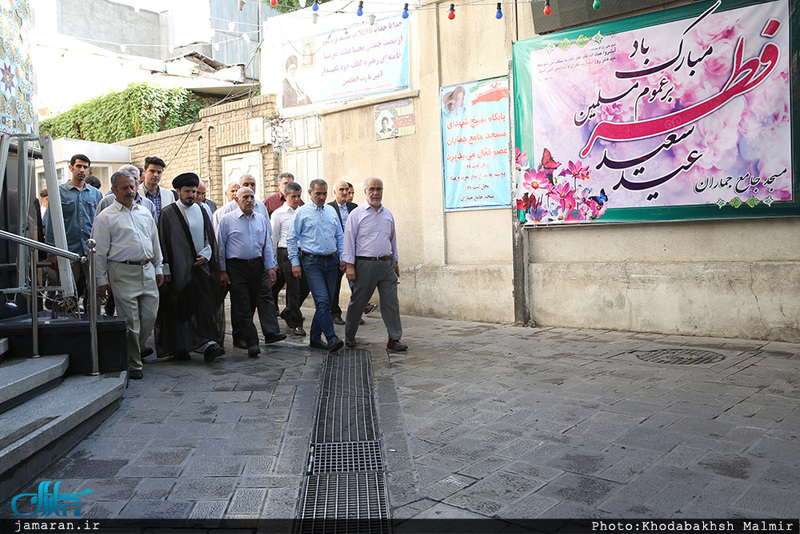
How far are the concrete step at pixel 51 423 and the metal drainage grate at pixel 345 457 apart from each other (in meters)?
1.39

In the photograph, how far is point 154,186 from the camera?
23.6ft

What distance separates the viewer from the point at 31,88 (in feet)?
20.7

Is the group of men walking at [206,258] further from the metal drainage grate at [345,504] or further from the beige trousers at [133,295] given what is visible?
the metal drainage grate at [345,504]

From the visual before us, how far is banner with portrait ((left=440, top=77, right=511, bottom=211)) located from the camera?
348 inches

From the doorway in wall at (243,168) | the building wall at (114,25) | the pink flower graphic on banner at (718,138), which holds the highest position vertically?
the building wall at (114,25)

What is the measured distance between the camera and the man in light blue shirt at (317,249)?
7305 millimetres

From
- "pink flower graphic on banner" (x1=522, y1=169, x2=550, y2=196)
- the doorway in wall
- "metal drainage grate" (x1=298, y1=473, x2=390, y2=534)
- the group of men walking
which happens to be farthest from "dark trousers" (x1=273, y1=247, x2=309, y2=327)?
"metal drainage grate" (x1=298, y1=473, x2=390, y2=534)

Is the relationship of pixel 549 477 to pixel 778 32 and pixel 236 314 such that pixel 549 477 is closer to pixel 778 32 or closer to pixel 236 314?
pixel 236 314

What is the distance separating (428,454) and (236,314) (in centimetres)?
389

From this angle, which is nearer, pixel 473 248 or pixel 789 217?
pixel 789 217

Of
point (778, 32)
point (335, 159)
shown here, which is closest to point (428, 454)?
point (778, 32)

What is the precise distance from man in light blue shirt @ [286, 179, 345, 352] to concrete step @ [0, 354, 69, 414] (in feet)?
9.03

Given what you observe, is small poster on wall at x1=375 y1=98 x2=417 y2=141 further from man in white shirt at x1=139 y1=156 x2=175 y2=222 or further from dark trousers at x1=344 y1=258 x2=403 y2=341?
man in white shirt at x1=139 y1=156 x2=175 y2=222

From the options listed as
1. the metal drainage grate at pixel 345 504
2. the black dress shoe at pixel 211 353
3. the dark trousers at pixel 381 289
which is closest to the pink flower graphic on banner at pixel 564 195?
the dark trousers at pixel 381 289
